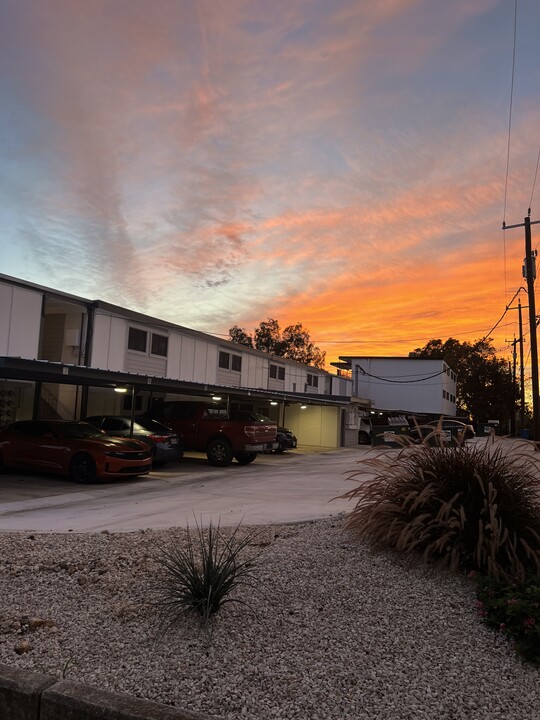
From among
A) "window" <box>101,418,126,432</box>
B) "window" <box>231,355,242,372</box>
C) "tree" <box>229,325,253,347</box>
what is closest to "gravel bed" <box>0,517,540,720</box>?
"window" <box>101,418,126,432</box>

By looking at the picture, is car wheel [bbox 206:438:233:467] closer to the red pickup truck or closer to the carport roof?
the red pickup truck

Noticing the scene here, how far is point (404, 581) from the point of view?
165 inches

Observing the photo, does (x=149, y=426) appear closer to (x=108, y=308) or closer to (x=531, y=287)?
(x=108, y=308)

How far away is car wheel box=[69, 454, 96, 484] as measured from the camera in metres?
13.1

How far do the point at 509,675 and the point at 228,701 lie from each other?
1.57 metres

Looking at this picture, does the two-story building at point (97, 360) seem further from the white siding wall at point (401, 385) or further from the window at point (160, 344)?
the white siding wall at point (401, 385)

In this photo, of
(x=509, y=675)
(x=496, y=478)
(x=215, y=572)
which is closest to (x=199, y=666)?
(x=215, y=572)

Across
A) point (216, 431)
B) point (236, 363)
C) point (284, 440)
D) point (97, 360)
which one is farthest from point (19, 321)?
point (236, 363)

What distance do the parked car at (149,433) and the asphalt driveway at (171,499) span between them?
0.54m

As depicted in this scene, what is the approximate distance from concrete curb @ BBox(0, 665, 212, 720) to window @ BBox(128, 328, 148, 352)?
18.8 m

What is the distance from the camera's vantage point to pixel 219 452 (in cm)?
1769

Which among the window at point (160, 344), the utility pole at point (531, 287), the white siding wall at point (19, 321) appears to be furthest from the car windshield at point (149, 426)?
the utility pole at point (531, 287)

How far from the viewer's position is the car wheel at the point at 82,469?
13078mm

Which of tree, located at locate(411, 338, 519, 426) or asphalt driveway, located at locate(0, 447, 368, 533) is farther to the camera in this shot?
tree, located at locate(411, 338, 519, 426)
